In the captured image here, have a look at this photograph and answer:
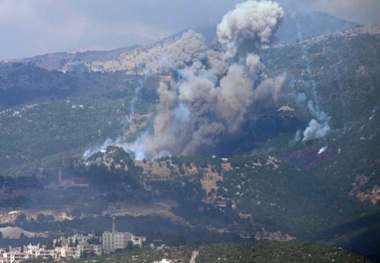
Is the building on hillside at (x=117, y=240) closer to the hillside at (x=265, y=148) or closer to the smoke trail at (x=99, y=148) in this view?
the hillside at (x=265, y=148)

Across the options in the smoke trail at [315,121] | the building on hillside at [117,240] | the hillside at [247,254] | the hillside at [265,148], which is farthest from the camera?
the smoke trail at [315,121]

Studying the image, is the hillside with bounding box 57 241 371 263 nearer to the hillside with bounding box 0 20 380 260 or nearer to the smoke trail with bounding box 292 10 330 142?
the hillside with bounding box 0 20 380 260

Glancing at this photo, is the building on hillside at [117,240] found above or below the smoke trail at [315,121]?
below

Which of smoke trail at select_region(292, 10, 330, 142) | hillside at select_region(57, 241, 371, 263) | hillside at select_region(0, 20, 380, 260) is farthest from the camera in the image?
smoke trail at select_region(292, 10, 330, 142)

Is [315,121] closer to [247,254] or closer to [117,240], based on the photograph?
[117,240]

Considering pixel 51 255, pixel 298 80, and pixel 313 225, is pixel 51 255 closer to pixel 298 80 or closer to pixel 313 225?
pixel 313 225

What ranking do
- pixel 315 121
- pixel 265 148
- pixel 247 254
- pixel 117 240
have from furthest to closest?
pixel 315 121, pixel 265 148, pixel 117 240, pixel 247 254

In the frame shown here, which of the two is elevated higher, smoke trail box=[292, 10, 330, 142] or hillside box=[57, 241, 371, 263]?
smoke trail box=[292, 10, 330, 142]

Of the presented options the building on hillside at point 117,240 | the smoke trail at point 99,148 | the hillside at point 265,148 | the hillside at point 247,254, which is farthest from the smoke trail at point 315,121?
the hillside at point 247,254

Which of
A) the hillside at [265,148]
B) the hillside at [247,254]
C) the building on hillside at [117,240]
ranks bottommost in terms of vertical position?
the hillside at [247,254]

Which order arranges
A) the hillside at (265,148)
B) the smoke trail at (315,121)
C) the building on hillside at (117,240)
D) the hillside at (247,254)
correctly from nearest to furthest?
the hillside at (247,254) → the building on hillside at (117,240) → the hillside at (265,148) → the smoke trail at (315,121)

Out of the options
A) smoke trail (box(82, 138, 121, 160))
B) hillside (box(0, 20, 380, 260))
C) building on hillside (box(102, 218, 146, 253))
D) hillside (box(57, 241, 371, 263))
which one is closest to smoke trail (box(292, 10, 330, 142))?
hillside (box(0, 20, 380, 260))

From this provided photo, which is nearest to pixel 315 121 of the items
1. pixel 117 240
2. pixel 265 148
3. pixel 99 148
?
pixel 265 148
